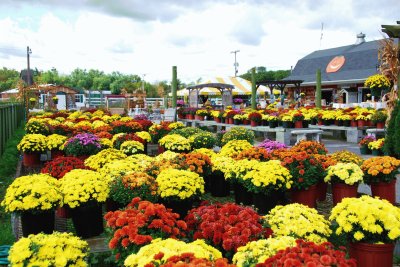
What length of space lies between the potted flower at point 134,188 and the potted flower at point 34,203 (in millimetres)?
710

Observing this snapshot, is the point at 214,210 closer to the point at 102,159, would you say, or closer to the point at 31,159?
the point at 102,159

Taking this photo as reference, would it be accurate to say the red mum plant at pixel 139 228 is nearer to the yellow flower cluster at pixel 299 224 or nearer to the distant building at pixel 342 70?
the yellow flower cluster at pixel 299 224

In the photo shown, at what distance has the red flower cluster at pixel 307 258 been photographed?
268 cm

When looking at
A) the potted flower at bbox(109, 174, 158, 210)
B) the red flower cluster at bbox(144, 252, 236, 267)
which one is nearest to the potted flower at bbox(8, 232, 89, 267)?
the red flower cluster at bbox(144, 252, 236, 267)

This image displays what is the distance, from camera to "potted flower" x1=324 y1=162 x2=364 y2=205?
19.4 feet

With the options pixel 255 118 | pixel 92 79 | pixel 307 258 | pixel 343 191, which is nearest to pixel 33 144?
pixel 343 191

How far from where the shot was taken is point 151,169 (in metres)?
6.09

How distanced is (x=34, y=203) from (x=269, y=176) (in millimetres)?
2902

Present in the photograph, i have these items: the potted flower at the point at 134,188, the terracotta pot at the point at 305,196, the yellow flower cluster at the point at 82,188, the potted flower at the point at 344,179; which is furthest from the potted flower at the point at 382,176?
the yellow flower cluster at the point at 82,188

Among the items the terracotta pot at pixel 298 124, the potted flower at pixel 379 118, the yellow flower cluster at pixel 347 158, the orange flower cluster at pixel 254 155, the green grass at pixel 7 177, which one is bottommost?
the green grass at pixel 7 177

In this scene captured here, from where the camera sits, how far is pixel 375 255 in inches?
153

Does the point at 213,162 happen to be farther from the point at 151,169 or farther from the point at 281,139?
the point at 281,139

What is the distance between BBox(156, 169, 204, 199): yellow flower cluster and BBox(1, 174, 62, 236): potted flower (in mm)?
1225

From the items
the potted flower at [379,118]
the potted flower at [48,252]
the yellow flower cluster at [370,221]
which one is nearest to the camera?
the potted flower at [48,252]
